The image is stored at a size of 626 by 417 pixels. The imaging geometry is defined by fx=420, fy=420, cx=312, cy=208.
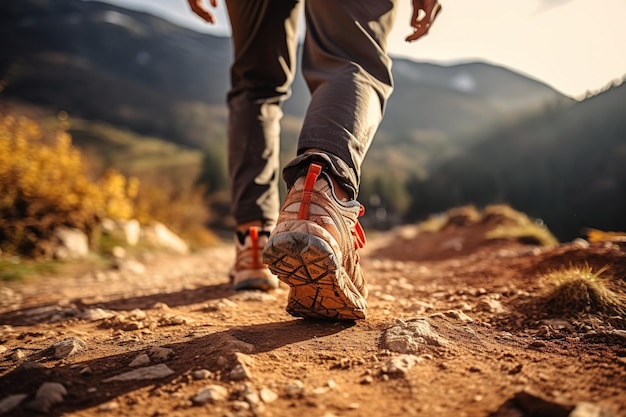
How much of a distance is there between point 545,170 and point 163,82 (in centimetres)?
10045

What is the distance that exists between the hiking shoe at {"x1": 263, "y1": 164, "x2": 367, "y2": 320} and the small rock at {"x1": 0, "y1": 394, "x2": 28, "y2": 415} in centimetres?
59

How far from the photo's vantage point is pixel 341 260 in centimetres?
118

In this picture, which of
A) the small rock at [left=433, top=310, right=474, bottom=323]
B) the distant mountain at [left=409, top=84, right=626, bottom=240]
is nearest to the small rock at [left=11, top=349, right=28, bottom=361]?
the small rock at [left=433, top=310, right=474, bottom=323]

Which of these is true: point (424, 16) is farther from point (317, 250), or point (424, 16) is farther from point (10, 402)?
point (10, 402)

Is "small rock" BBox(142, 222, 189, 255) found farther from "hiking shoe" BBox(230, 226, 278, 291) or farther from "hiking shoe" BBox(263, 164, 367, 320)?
"hiking shoe" BBox(263, 164, 367, 320)

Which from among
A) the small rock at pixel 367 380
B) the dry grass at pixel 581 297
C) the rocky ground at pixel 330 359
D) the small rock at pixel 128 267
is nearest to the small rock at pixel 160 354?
the rocky ground at pixel 330 359

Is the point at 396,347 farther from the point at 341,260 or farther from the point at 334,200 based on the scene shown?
the point at 334,200

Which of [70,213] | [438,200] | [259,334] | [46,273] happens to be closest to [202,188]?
[70,213]

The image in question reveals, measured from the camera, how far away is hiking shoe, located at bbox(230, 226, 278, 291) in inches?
74.5

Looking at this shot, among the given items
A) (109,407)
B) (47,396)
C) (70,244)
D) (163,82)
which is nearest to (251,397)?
(109,407)

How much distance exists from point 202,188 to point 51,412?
37.0 ft

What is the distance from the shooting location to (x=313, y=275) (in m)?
1.12

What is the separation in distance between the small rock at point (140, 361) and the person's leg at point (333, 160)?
0.39 m

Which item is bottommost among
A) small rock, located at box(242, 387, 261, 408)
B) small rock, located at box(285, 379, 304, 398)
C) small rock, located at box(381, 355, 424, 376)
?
small rock, located at box(242, 387, 261, 408)
